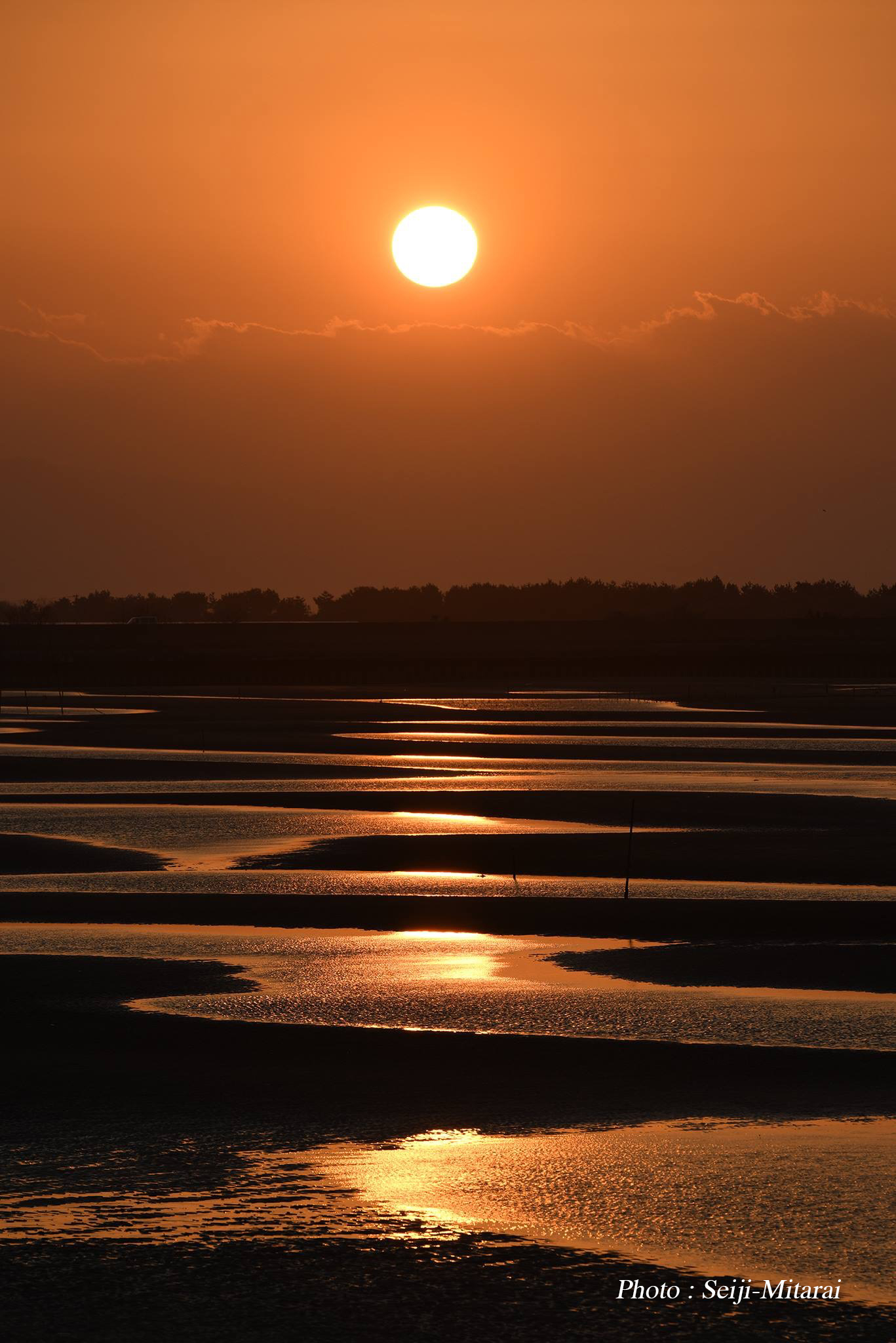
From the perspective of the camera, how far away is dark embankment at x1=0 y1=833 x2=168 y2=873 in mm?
24469

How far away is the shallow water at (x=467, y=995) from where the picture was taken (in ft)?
46.4

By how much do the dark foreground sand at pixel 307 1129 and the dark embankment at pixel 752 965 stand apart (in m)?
2.89

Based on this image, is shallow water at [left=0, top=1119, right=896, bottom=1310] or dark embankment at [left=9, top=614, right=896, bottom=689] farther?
dark embankment at [left=9, top=614, right=896, bottom=689]

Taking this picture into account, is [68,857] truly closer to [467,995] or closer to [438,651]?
[467,995]

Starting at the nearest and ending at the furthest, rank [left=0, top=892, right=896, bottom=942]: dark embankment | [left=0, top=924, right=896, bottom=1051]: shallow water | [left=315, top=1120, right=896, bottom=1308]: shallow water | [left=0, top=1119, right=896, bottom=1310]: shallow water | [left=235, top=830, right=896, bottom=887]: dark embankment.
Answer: [left=315, top=1120, right=896, bottom=1308]: shallow water < [left=0, top=1119, right=896, bottom=1310]: shallow water < [left=0, top=924, right=896, bottom=1051]: shallow water < [left=0, top=892, right=896, bottom=942]: dark embankment < [left=235, top=830, right=896, bottom=887]: dark embankment

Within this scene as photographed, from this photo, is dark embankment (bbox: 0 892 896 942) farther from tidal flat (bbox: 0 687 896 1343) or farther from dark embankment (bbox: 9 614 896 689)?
dark embankment (bbox: 9 614 896 689)

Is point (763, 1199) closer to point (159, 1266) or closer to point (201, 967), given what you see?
point (159, 1266)

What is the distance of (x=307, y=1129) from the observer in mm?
11180

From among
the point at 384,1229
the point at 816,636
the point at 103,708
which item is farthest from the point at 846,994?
the point at 816,636

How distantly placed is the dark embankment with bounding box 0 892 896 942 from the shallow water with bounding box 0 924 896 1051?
629mm

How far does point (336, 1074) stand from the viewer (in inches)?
495

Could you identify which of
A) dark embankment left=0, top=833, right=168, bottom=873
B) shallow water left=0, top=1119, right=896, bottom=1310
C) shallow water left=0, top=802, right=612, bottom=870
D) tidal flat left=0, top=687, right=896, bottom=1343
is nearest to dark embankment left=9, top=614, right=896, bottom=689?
shallow water left=0, top=802, right=612, bottom=870

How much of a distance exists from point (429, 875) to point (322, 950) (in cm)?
595

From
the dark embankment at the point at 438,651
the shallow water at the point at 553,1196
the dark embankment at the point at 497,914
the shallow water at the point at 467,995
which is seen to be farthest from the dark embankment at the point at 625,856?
the dark embankment at the point at 438,651
